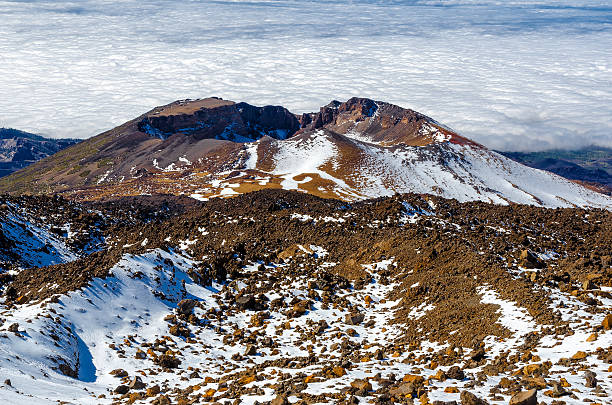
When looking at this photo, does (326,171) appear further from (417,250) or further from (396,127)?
(417,250)

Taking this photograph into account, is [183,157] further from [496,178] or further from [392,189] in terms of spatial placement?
[496,178]

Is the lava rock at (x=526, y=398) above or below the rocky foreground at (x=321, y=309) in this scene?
above

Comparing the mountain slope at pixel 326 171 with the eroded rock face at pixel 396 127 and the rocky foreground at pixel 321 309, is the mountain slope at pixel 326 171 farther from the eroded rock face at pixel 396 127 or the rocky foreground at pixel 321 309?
the rocky foreground at pixel 321 309

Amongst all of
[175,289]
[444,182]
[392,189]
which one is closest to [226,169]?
[392,189]

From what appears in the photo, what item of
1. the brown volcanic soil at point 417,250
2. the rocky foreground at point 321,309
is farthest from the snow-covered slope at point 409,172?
the rocky foreground at point 321,309

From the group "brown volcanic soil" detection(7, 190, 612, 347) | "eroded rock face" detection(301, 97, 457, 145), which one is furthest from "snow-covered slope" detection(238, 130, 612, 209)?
"brown volcanic soil" detection(7, 190, 612, 347)
